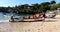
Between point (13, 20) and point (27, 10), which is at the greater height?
point (13, 20)

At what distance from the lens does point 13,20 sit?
24.3 meters

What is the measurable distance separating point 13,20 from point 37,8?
3151 inches

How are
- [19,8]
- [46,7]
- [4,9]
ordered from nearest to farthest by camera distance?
[46,7] < [4,9] < [19,8]

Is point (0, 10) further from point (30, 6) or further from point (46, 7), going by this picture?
point (46, 7)

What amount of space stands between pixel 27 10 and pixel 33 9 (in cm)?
377

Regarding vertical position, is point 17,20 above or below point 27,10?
above

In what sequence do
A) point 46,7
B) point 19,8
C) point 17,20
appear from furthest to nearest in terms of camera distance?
point 19,8 → point 46,7 → point 17,20

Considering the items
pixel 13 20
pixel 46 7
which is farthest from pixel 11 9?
pixel 13 20

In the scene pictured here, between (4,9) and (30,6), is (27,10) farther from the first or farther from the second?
(4,9)

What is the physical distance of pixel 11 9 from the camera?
4139 inches

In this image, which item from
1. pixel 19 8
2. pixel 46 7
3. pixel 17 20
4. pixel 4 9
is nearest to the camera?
pixel 17 20

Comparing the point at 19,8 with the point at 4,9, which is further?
the point at 19,8

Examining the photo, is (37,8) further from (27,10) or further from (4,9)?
(4,9)

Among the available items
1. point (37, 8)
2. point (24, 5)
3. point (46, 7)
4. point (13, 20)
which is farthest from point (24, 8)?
point (13, 20)
